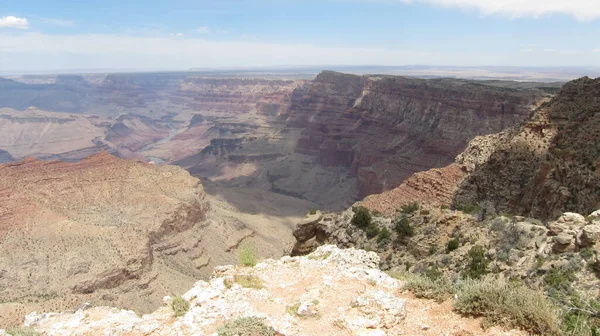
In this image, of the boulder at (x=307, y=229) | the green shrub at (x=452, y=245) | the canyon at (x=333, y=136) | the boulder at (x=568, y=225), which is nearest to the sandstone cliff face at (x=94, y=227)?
the boulder at (x=307, y=229)

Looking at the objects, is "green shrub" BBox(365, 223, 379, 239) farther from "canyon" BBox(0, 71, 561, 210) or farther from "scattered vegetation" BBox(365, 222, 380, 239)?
"canyon" BBox(0, 71, 561, 210)

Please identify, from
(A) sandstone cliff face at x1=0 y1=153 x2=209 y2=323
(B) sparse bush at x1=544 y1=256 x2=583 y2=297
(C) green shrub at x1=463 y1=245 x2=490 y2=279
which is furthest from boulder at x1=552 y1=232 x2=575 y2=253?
(A) sandstone cliff face at x1=0 y1=153 x2=209 y2=323

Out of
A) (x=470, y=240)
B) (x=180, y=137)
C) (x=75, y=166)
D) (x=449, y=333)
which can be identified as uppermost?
(x=449, y=333)

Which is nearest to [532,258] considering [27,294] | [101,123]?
[27,294]

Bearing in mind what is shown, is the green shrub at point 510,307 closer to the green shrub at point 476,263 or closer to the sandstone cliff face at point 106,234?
the green shrub at point 476,263

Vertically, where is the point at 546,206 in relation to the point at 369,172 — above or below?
above

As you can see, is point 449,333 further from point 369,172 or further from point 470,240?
point 369,172
